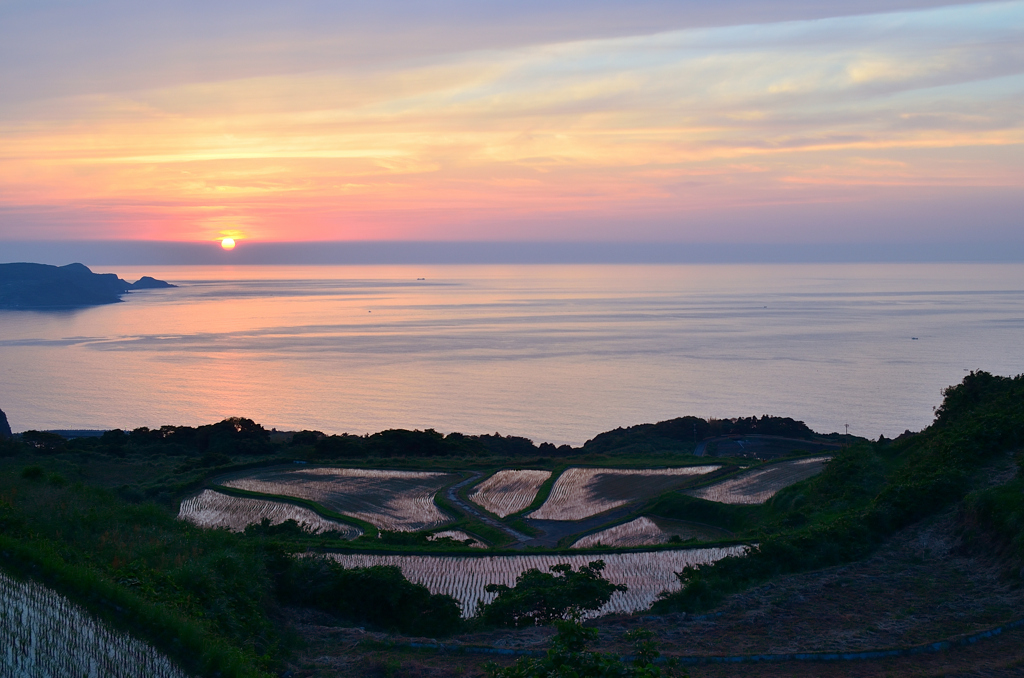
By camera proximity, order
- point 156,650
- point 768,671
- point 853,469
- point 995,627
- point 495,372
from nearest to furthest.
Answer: point 156,650 < point 768,671 < point 995,627 < point 853,469 < point 495,372

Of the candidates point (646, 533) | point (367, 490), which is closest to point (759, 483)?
point (646, 533)

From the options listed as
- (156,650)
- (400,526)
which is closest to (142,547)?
(156,650)

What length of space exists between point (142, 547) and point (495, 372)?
56096mm

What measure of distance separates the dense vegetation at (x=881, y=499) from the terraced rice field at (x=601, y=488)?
9.12 feet

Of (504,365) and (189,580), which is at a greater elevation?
(504,365)

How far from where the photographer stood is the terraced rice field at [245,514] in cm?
2070

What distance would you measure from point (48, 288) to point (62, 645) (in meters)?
163

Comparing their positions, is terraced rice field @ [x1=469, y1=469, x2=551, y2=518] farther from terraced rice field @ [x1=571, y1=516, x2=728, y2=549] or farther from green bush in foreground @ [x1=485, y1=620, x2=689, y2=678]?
green bush in foreground @ [x1=485, y1=620, x2=689, y2=678]

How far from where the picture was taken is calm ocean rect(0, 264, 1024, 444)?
172 ft

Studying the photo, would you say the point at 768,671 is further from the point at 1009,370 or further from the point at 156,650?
the point at 1009,370

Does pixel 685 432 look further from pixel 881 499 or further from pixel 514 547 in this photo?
pixel 881 499

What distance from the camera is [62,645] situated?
7.54 m

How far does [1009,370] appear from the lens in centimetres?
6081

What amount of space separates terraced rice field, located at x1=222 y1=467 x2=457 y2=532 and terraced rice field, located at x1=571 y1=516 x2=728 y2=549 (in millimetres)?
4802
